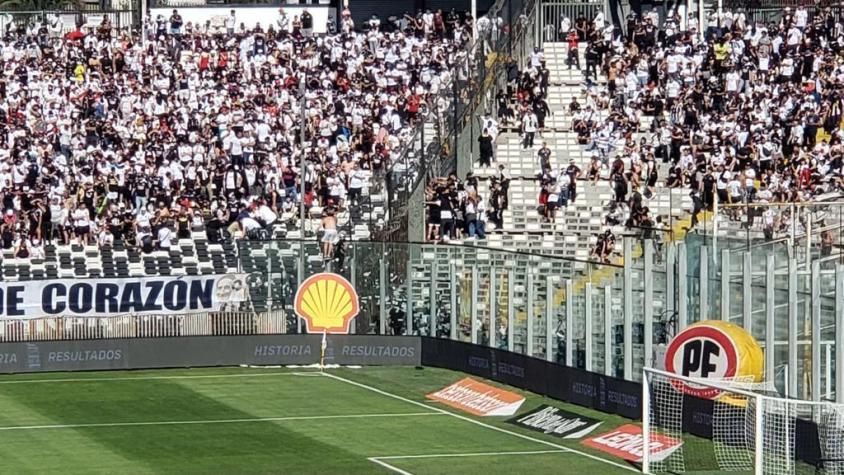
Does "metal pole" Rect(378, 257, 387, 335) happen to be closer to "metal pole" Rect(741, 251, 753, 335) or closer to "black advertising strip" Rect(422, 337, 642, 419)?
"black advertising strip" Rect(422, 337, 642, 419)

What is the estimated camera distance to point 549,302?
1454 inches

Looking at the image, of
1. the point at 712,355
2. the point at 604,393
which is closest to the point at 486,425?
the point at 604,393

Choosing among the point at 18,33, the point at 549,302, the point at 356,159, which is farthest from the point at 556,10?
the point at 549,302

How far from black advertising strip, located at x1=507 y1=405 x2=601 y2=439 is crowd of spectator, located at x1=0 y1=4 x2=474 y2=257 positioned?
12.6m

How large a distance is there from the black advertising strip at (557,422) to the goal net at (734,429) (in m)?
2.34

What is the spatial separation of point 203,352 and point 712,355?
52.5ft

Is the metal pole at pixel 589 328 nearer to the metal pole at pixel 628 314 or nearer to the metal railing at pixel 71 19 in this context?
the metal pole at pixel 628 314

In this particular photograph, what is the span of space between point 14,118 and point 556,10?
17.8 metres

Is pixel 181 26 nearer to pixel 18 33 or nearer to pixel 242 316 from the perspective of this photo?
pixel 18 33

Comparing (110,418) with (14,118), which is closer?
(110,418)

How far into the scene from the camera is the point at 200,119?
58.2 metres

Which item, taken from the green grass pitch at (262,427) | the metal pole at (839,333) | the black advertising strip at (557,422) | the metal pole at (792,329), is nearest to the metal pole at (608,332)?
the green grass pitch at (262,427)

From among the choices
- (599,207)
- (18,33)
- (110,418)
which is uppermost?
(18,33)

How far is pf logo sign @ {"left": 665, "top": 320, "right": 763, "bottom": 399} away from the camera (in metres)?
29.2
